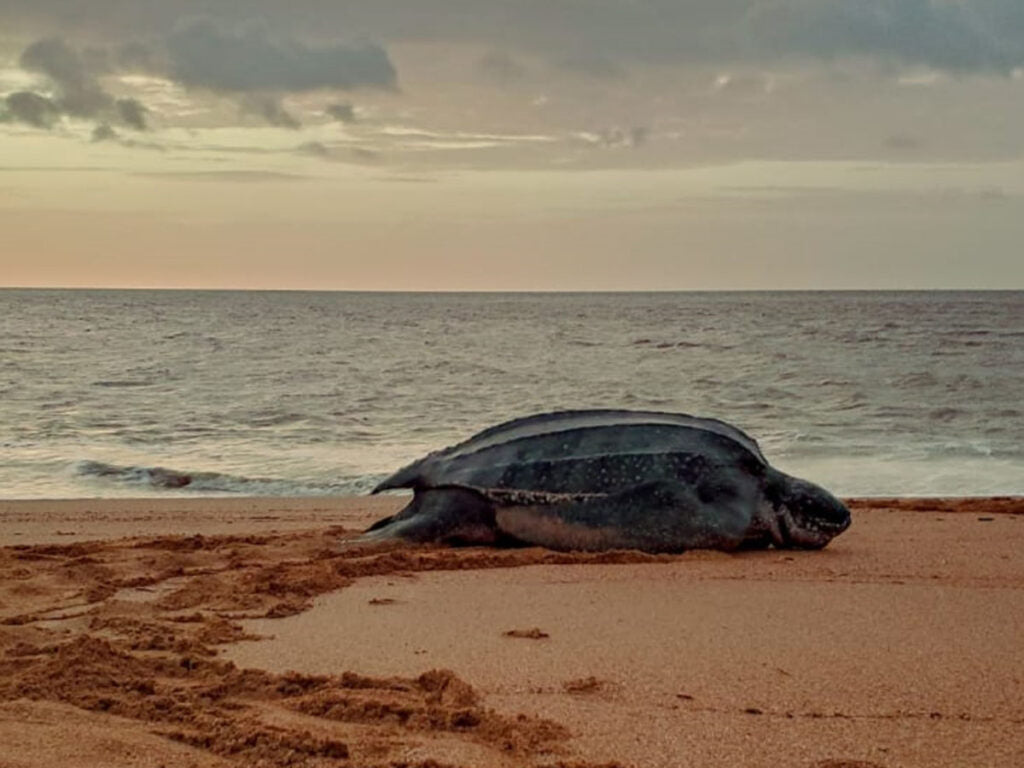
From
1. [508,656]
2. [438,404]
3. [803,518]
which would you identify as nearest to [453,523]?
[803,518]

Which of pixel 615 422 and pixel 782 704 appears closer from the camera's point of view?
pixel 782 704

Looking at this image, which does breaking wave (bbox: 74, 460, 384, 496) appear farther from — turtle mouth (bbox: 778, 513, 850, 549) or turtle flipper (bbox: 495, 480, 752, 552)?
turtle mouth (bbox: 778, 513, 850, 549)

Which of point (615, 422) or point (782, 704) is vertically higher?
point (615, 422)

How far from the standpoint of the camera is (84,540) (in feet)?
21.0

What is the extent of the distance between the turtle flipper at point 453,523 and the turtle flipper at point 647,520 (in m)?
0.22

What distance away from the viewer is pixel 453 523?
5855 mm

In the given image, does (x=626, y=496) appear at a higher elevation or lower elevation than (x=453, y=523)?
higher

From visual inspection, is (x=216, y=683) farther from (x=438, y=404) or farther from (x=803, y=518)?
(x=438, y=404)

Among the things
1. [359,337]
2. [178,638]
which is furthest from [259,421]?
[359,337]

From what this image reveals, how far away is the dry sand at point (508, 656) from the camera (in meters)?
2.59

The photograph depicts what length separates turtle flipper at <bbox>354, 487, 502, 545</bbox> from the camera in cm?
583

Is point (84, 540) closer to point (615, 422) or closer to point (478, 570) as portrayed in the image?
point (478, 570)

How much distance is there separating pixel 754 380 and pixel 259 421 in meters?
9.09

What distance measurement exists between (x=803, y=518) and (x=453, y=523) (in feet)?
5.76
